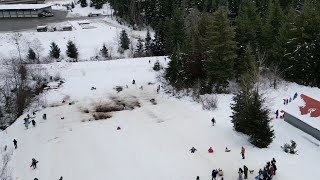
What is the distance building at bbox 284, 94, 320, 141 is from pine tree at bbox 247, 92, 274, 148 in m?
3.70

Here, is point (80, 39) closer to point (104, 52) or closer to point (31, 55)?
point (104, 52)

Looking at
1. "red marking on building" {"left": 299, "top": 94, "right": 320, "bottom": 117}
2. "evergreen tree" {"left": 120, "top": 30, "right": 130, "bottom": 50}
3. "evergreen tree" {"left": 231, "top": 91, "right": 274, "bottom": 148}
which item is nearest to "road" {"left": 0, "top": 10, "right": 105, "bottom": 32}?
"evergreen tree" {"left": 120, "top": 30, "right": 130, "bottom": 50}

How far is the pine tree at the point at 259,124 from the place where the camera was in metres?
31.5

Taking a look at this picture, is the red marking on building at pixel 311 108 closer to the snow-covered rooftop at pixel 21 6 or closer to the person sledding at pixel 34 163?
the person sledding at pixel 34 163

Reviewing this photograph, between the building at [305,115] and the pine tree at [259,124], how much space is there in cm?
370

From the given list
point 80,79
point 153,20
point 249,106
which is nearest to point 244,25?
point 249,106

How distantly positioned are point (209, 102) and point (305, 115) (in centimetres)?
1027

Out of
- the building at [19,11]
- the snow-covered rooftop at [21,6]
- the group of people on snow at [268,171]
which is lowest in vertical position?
the group of people on snow at [268,171]

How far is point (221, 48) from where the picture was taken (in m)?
43.7

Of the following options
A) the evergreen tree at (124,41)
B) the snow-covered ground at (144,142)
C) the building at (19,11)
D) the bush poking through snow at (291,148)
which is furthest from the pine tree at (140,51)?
the bush poking through snow at (291,148)

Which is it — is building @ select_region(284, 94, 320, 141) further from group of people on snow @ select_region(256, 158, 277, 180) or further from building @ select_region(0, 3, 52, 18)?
building @ select_region(0, 3, 52, 18)

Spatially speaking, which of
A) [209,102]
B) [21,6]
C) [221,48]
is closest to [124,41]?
[221,48]

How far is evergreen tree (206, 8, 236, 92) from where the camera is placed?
43375 millimetres

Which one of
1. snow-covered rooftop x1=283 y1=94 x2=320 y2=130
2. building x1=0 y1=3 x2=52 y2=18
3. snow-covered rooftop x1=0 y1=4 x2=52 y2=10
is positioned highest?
snow-covered rooftop x1=0 y1=4 x2=52 y2=10
